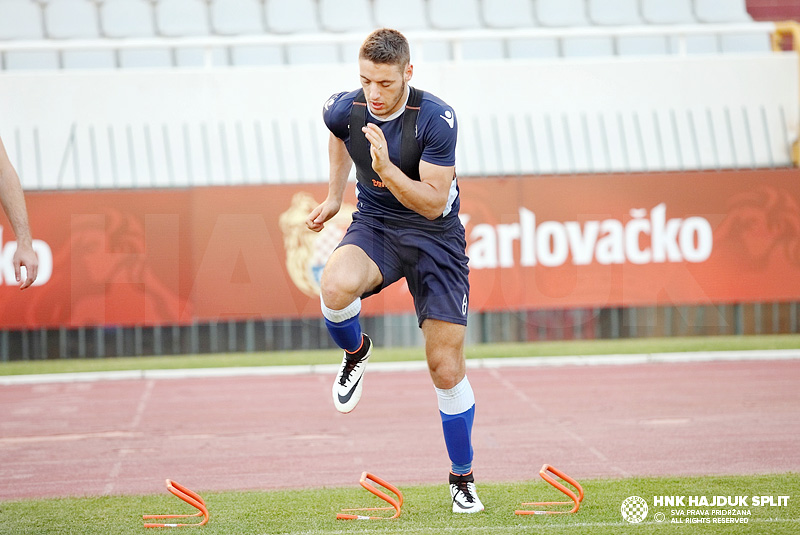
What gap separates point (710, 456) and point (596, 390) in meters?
3.96

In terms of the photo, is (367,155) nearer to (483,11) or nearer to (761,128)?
(761,128)

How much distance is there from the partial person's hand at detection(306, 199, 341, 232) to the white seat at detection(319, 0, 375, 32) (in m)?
14.6

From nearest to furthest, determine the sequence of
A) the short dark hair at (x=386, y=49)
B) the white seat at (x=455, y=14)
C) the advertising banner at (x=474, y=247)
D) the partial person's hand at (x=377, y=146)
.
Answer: the partial person's hand at (x=377, y=146) < the short dark hair at (x=386, y=49) < the advertising banner at (x=474, y=247) < the white seat at (x=455, y=14)

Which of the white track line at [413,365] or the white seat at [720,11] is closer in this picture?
the white track line at [413,365]

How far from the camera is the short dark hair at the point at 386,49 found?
18.1 feet

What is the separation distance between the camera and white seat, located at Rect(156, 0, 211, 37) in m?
20.0

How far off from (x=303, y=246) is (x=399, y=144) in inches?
373

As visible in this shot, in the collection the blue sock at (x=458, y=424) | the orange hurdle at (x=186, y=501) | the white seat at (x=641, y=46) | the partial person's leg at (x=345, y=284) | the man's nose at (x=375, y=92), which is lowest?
the orange hurdle at (x=186, y=501)

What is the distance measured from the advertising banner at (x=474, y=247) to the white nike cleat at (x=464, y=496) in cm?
878

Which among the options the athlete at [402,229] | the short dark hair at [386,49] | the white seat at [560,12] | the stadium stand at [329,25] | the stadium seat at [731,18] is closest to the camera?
the short dark hair at [386,49]

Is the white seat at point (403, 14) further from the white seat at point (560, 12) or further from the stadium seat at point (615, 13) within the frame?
the stadium seat at point (615, 13)

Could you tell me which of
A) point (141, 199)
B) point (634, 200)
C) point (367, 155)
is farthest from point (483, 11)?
point (367, 155)

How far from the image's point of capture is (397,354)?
15.3m

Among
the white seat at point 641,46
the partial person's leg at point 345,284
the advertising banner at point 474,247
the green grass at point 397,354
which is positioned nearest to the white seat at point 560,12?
the white seat at point 641,46
